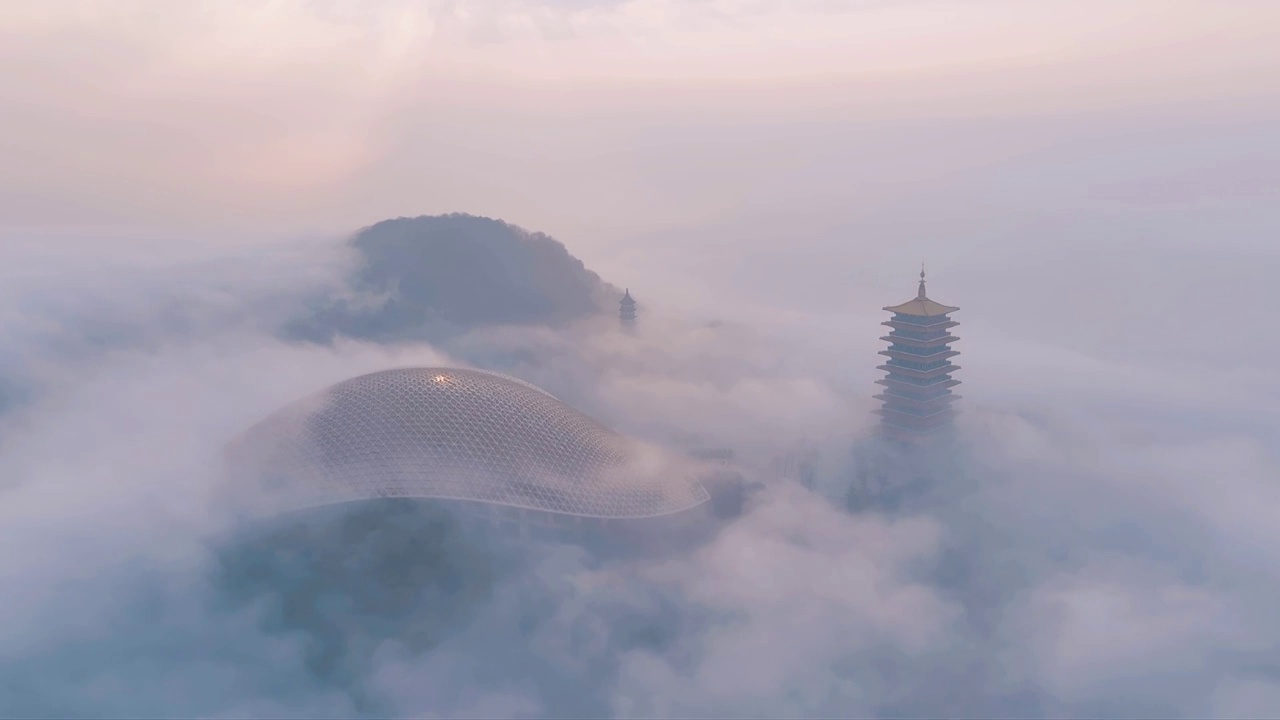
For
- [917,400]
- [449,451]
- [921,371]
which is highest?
[921,371]

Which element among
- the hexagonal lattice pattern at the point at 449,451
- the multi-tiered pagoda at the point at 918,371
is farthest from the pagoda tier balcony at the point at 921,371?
the hexagonal lattice pattern at the point at 449,451

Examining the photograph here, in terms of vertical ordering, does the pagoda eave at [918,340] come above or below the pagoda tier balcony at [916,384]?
above

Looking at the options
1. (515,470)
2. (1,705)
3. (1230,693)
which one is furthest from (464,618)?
(1230,693)

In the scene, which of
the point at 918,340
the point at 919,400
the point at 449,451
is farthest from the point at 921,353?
the point at 449,451

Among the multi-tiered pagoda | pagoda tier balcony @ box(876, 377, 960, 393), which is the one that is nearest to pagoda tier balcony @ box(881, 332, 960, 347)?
the multi-tiered pagoda

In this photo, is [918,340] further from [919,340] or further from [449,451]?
[449,451]

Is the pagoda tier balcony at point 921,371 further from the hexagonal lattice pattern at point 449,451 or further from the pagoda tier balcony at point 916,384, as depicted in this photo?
the hexagonal lattice pattern at point 449,451

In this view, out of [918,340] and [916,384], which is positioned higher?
[918,340]

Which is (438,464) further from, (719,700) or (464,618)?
(719,700)
